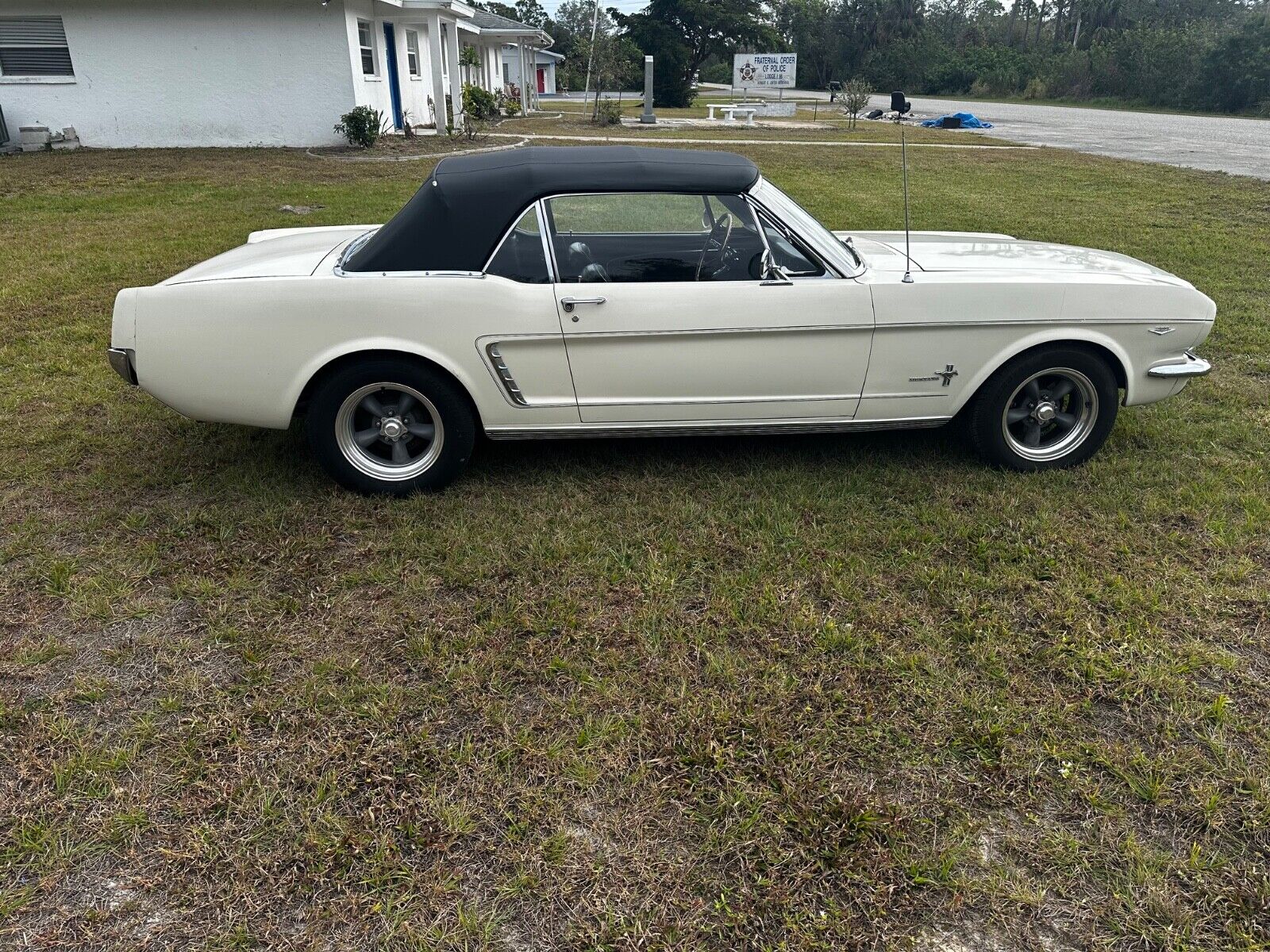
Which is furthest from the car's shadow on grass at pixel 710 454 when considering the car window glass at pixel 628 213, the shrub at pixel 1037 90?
the shrub at pixel 1037 90

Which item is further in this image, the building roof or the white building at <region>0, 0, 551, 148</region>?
the building roof

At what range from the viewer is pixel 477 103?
80.0 ft

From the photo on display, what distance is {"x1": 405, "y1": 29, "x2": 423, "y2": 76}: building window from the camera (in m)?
20.5

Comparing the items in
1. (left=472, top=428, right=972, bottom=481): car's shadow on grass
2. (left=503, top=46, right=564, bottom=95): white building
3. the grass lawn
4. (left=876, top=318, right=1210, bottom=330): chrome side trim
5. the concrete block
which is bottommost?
the grass lawn

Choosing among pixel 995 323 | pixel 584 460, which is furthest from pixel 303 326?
pixel 995 323

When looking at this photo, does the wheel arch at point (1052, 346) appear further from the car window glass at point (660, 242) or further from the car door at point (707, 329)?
the car window glass at point (660, 242)

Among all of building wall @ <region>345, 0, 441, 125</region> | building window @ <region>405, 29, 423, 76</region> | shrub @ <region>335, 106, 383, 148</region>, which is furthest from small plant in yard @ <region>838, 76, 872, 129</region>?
shrub @ <region>335, 106, 383, 148</region>

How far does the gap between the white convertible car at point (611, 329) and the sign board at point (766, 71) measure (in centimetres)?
3163

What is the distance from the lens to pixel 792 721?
2705 millimetres

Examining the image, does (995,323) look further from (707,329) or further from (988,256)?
(707,329)

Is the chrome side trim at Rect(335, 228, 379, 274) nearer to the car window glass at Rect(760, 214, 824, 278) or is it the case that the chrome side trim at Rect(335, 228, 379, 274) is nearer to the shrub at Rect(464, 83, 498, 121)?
the car window glass at Rect(760, 214, 824, 278)

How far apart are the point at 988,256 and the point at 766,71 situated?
32.1 meters

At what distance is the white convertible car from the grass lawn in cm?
39

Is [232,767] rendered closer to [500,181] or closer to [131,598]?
[131,598]
